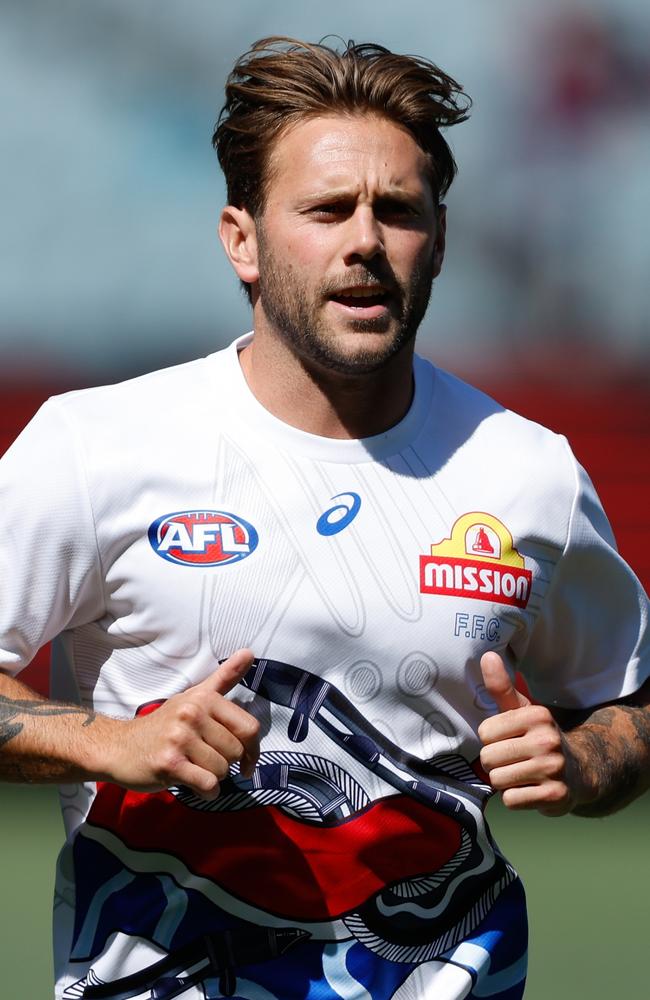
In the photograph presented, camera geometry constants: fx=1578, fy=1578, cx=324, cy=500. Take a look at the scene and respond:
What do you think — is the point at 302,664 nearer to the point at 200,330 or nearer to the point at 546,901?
the point at 546,901

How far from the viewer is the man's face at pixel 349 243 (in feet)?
6.98

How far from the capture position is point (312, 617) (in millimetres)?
2064

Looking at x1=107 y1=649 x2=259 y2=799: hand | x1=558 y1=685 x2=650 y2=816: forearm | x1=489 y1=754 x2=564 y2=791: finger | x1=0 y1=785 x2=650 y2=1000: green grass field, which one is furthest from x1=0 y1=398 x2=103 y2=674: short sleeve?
x1=0 y1=785 x2=650 y2=1000: green grass field

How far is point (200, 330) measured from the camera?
578 cm

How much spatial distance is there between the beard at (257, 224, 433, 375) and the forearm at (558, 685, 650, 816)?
1.91ft

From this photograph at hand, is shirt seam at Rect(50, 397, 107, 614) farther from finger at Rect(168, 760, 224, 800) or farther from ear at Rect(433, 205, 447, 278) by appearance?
ear at Rect(433, 205, 447, 278)

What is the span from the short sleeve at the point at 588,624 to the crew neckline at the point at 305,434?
258mm

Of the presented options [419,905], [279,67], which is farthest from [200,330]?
[419,905]

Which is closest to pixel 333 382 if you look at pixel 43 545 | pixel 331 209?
pixel 331 209

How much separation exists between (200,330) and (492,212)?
3.90ft

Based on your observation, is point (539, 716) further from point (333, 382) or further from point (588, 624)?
point (333, 382)

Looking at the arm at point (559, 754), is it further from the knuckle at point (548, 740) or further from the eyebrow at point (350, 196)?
the eyebrow at point (350, 196)

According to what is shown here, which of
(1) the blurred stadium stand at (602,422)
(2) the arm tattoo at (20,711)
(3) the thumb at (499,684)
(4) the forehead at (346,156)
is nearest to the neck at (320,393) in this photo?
(4) the forehead at (346,156)

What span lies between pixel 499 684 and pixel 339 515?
32 cm
